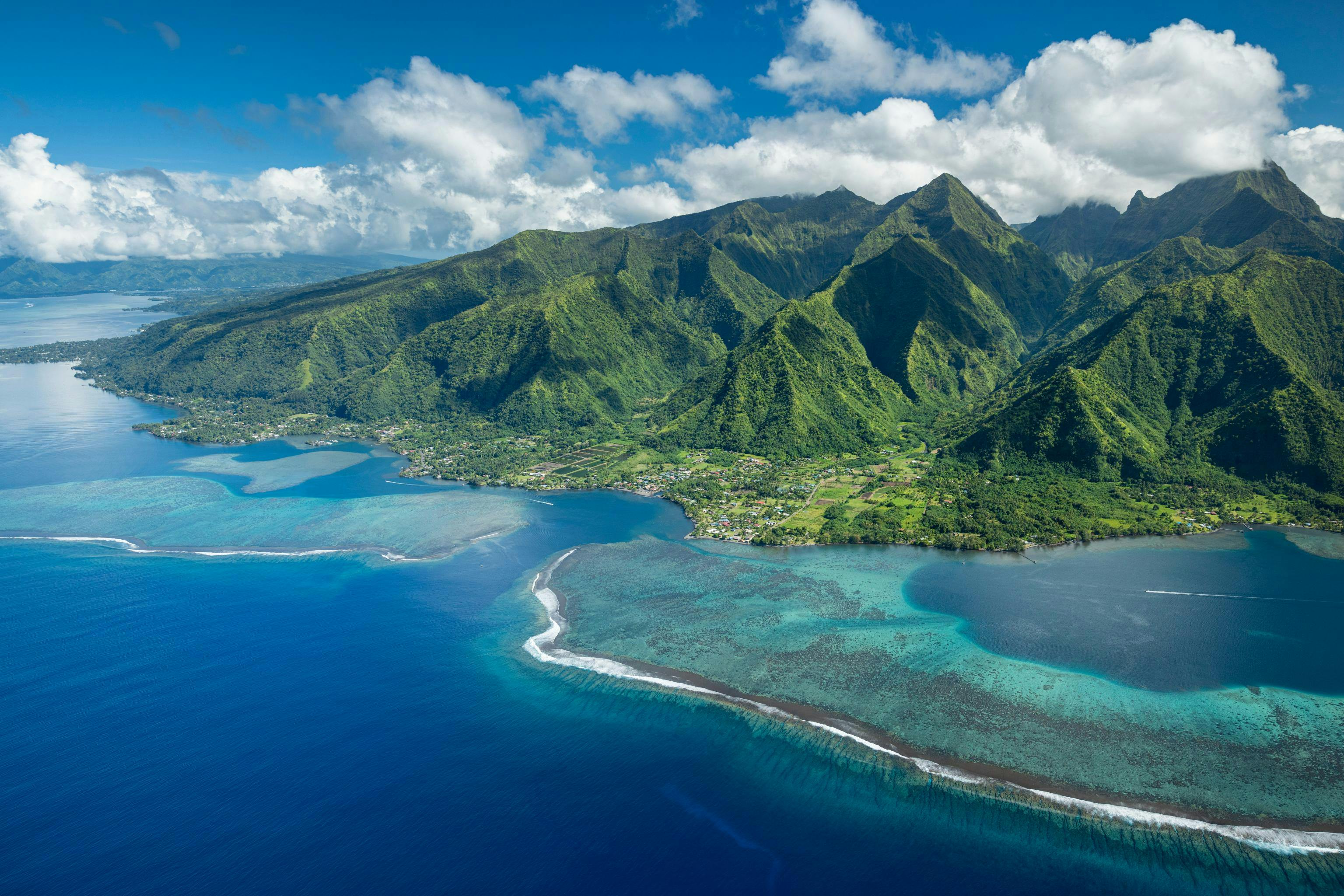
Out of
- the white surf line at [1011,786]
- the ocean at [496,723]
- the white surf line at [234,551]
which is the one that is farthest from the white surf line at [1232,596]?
the white surf line at [234,551]

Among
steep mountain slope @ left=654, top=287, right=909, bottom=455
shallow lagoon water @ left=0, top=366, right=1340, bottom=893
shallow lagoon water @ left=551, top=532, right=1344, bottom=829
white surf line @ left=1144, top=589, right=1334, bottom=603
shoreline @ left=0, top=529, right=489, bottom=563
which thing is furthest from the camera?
steep mountain slope @ left=654, top=287, right=909, bottom=455

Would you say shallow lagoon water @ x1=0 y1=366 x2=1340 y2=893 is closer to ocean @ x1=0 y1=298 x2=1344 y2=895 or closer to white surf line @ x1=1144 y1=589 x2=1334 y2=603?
ocean @ x1=0 y1=298 x2=1344 y2=895

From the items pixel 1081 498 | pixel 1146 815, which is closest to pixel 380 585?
pixel 1146 815

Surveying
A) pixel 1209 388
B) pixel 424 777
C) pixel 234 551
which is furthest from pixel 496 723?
pixel 1209 388

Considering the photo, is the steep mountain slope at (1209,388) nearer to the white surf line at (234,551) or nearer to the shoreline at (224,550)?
the shoreline at (224,550)

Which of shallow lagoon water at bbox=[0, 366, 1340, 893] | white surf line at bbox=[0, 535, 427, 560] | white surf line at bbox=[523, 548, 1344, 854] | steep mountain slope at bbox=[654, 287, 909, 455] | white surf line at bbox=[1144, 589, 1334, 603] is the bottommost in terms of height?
shallow lagoon water at bbox=[0, 366, 1340, 893]

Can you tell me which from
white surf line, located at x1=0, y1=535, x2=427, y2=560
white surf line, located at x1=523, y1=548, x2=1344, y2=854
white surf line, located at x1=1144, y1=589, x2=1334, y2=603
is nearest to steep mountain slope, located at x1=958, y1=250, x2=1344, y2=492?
white surf line, located at x1=1144, y1=589, x2=1334, y2=603

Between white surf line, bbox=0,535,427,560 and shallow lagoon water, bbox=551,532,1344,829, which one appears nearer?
shallow lagoon water, bbox=551,532,1344,829
